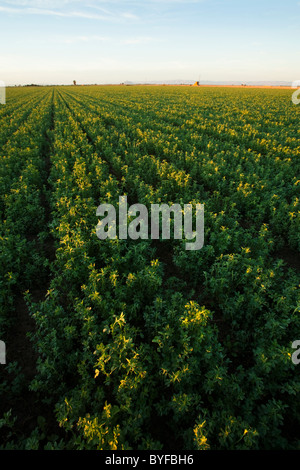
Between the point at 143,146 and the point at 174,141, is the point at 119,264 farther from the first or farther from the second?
the point at 174,141

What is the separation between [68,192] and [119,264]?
4.17m

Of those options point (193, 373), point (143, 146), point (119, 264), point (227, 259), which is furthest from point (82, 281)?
point (143, 146)

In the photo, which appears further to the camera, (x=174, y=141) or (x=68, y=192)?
(x=174, y=141)

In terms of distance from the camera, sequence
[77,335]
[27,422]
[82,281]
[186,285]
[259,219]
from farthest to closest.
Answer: [259,219] → [186,285] → [82,281] → [77,335] → [27,422]

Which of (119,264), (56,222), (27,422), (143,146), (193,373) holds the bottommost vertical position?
(27,422)

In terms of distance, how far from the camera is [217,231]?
241 inches

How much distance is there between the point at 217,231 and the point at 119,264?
9.14 feet

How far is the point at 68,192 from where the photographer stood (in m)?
8.00

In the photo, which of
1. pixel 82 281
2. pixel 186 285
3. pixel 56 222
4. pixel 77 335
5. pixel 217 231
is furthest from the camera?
pixel 56 222

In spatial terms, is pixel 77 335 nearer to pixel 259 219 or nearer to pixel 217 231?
pixel 217 231

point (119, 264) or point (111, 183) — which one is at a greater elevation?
point (111, 183)

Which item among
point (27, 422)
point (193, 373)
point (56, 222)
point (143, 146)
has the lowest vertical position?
point (27, 422)

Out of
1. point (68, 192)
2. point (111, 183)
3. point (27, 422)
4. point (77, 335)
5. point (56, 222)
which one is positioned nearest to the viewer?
point (27, 422)

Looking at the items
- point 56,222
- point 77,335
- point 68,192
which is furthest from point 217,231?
point 68,192
